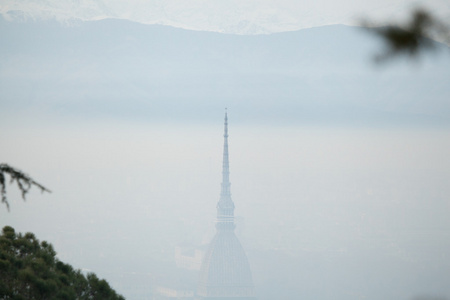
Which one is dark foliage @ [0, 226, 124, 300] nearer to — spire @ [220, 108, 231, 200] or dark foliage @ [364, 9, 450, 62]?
dark foliage @ [364, 9, 450, 62]

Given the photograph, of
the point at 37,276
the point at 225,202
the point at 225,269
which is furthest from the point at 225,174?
the point at 37,276

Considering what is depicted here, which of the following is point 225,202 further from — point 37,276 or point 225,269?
point 37,276

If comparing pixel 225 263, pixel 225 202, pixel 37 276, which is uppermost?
pixel 225 202

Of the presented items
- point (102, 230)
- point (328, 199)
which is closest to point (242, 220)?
point (328, 199)

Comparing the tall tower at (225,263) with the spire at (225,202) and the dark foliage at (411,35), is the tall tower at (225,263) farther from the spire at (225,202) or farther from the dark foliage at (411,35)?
the dark foliage at (411,35)

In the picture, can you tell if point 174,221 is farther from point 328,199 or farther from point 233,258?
point 328,199
